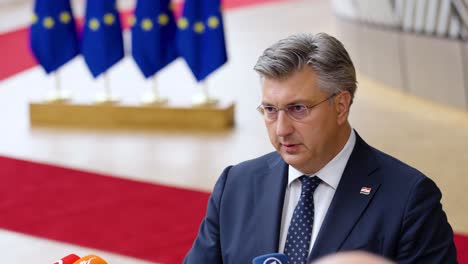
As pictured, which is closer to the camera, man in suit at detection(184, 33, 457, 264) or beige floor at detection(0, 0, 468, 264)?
man in suit at detection(184, 33, 457, 264)

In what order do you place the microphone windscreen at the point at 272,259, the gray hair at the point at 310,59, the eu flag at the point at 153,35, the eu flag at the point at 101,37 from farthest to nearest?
the eu flag at the point at 101,37
the eu flag at the point at 153,35
the gray hair at the point at 310,59
the microphone windscreen at the point at 272,259

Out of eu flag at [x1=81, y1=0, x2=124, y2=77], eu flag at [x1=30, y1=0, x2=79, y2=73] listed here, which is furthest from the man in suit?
eu flag at [x1=30, y1=0, x2=79, y2=73]

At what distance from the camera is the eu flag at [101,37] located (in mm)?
9500

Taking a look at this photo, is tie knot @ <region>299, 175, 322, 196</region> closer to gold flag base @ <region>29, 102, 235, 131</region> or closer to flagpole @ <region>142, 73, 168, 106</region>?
gold flag base @ <region>29, 102, 235, 131</region>

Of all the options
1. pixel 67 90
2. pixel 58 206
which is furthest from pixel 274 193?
pixel 67 90

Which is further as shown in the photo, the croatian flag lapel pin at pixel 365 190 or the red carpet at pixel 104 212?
the red carpet at pixel 104 212

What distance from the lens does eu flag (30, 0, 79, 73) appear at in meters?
9.66

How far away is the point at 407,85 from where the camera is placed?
32.0 ft

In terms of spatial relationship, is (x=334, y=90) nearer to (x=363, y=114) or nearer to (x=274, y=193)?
(x=274, y=193)

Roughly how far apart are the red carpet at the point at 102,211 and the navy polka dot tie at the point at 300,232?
113 inches

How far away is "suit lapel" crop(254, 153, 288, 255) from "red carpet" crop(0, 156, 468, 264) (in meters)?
2.60

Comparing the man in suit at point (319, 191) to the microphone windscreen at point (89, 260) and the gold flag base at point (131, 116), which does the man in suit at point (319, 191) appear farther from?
the gold flag base at point (131, 116)

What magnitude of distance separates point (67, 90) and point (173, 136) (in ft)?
7.31

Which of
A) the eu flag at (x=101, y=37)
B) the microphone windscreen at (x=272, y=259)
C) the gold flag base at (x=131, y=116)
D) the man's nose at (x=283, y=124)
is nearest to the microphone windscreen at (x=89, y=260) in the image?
the microphone windscreen at (x=272, y=259)
